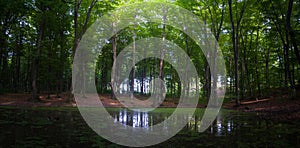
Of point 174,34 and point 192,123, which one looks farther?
point 174,34

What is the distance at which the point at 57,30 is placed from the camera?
22922 mm

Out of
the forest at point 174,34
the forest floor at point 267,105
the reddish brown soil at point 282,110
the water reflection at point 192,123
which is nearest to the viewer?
the water reflection at point 192,123

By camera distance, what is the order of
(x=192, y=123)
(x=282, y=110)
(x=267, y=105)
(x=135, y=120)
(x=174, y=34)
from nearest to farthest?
(x=192, y=123) < (x=135, y=120) < (x=282, y=110) < (x=267, y=105) < (x=174, y=34)

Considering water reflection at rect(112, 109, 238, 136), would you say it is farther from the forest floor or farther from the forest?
the forest

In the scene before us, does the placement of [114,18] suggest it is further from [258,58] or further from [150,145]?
[150,145]

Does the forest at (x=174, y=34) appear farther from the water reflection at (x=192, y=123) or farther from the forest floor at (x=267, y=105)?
the water reflection at (x=192, y=123)

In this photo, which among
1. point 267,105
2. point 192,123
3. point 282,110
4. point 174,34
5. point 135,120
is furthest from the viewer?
point 174,34

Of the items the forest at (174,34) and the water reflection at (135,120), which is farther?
the forest at (174,34)

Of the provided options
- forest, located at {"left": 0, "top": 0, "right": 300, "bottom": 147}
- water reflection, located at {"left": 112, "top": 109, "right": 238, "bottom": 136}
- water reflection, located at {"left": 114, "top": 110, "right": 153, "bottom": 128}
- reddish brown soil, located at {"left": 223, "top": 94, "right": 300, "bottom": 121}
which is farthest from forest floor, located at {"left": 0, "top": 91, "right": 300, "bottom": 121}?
water reflection, located at {"left": 114, "top": 110, "right": 153, "bottom": 128}

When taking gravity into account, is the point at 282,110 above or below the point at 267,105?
above

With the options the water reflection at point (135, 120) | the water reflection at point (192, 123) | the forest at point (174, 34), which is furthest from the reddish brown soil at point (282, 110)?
the water reflection at point (135, 120)

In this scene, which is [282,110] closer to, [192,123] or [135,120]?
[192,123]

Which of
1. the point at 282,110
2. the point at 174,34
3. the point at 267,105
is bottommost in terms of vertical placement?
the point at 267,105

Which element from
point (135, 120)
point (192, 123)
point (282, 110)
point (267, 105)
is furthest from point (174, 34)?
point (192, 123)
